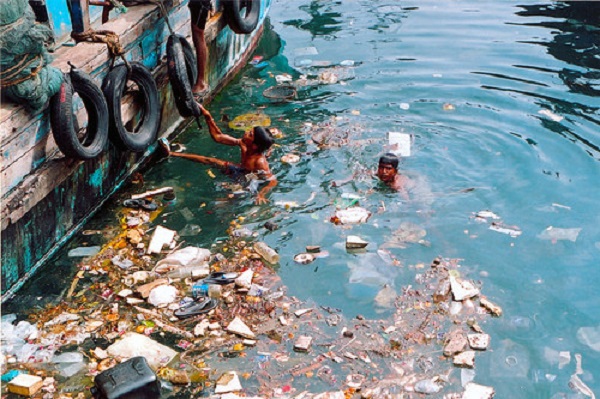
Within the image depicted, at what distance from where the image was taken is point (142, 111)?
7688 millimetres

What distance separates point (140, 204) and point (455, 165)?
349 centimetres

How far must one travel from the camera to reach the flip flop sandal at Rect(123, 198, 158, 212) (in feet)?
23.7

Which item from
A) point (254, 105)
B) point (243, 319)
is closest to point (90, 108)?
point (243, 319)

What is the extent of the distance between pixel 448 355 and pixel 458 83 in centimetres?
545

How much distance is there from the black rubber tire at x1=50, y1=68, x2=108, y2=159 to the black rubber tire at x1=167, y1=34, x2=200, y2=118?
131cm

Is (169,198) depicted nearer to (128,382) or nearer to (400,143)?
(400,143)

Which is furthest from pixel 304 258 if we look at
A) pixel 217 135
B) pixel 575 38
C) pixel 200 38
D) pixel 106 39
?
pixel 575 38

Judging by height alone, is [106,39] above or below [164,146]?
above

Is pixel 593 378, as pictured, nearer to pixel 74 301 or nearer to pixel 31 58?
pixel 74 301

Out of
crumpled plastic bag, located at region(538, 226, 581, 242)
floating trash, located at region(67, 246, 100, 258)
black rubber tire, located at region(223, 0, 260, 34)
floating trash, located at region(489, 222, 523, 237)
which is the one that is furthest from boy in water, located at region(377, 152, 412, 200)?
black rubber tire, located at region(223, 0, 260, 34)

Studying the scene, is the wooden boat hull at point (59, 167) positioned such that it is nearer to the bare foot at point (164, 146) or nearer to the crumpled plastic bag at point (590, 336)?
the bare foot at point (164, 146)

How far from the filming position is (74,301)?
5.98m

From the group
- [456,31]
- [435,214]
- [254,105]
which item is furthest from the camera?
[456,31]

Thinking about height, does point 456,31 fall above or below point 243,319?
above
